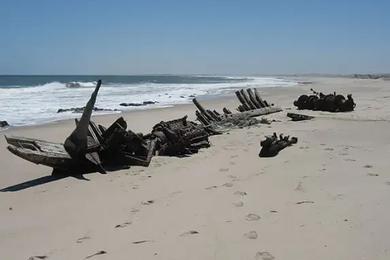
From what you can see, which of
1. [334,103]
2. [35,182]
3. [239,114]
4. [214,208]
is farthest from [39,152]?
[334,103]

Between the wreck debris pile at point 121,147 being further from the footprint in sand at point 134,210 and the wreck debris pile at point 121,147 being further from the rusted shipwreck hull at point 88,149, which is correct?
the footprint in sand at point 134,210

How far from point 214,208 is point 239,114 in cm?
833

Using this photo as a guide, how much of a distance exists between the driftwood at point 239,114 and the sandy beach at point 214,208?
3.18 meters

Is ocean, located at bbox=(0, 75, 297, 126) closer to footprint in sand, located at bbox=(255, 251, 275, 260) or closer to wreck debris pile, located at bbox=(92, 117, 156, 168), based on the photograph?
wreck debris pile, located at bbox=(92, 117, 156, 168)

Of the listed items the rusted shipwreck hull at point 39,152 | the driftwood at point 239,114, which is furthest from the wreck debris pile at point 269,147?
the driftwood at point 239,114

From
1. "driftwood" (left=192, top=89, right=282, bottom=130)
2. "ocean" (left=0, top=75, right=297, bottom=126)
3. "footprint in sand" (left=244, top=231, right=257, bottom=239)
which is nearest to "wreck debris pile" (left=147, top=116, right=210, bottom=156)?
"driftwood" (left=192, top=89, right=282, bottom=130)

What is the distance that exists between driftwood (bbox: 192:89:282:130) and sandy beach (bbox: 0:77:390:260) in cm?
318

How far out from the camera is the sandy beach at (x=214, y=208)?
375 cm

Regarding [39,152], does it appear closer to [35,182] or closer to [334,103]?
[35,182]

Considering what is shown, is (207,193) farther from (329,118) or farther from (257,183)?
(329,118)

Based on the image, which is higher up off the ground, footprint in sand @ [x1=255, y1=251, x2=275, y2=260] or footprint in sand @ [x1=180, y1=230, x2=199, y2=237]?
footprint in sand @ [x1=255, y1=251, x2=275, y2=260]

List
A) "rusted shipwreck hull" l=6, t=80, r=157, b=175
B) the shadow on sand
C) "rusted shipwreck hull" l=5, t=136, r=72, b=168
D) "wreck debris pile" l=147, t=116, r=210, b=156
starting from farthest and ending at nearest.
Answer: "wreck debris pile" l=147, t=116, r=210, b=156 < "rusted shipwreck hull" l=6, t=80, r=157, b=175 < "rusted shipwreck hull" l=5, t=136, r=72, b=168 < the shadow on sand

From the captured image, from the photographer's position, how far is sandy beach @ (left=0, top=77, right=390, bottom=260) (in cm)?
375

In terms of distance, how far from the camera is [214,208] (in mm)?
4844
